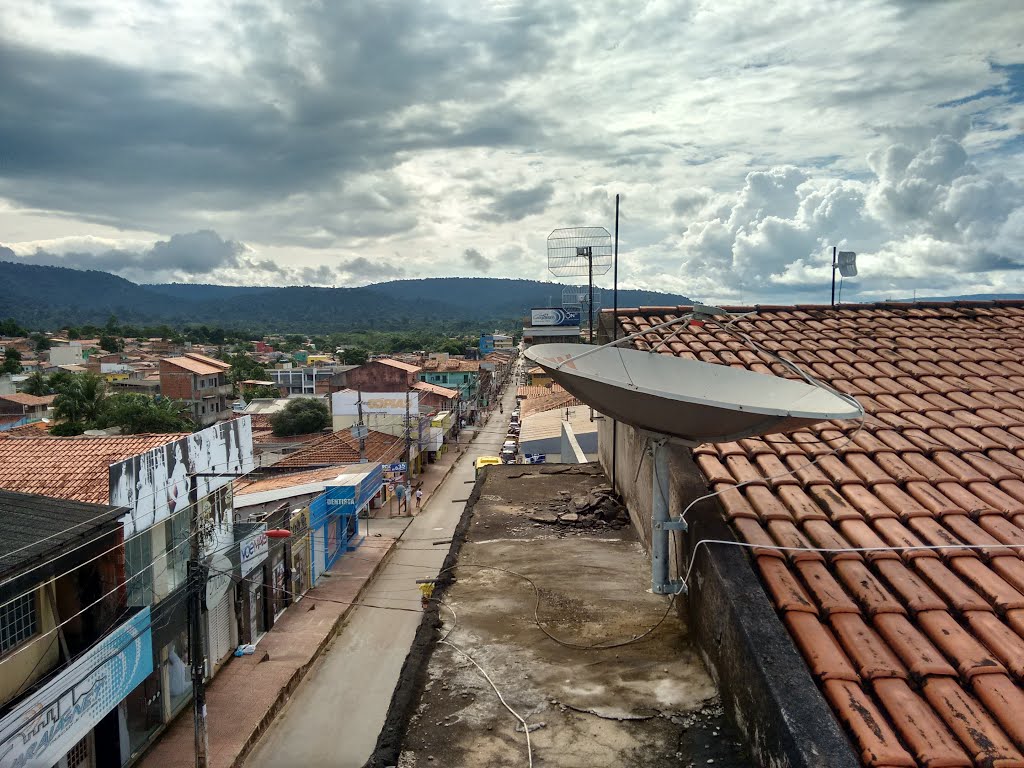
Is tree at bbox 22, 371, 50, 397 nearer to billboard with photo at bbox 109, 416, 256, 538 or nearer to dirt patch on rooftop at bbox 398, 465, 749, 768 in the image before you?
billboard with photo at bbox 109, 416, 256, 538

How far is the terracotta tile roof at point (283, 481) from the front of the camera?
30561 mm

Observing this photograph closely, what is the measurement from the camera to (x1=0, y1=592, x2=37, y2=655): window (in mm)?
12430

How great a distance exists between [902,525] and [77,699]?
15.3 m

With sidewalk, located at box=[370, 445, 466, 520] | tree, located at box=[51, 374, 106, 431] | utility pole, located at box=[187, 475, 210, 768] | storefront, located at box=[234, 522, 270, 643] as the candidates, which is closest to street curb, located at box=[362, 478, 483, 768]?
utility pole, located at box=[187, 475, 210, 768]

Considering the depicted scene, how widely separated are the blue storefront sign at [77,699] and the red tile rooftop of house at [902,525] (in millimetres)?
12390

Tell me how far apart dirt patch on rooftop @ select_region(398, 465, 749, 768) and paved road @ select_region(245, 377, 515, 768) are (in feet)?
42.8

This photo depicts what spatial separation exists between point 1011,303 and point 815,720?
28.8 feet

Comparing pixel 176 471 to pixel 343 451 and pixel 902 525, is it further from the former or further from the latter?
pixel 343 451

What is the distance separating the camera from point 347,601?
27.4m

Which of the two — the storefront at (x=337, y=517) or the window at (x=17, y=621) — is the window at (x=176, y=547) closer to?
the window at (x=17, y=621)

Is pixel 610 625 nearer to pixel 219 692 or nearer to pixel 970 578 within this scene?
pixel 970 578

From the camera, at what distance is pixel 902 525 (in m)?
5.08

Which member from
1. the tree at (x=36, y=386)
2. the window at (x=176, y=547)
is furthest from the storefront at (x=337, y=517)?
the tree at (x=36, y=386)

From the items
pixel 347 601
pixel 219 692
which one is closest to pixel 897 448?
pixel 219 692
